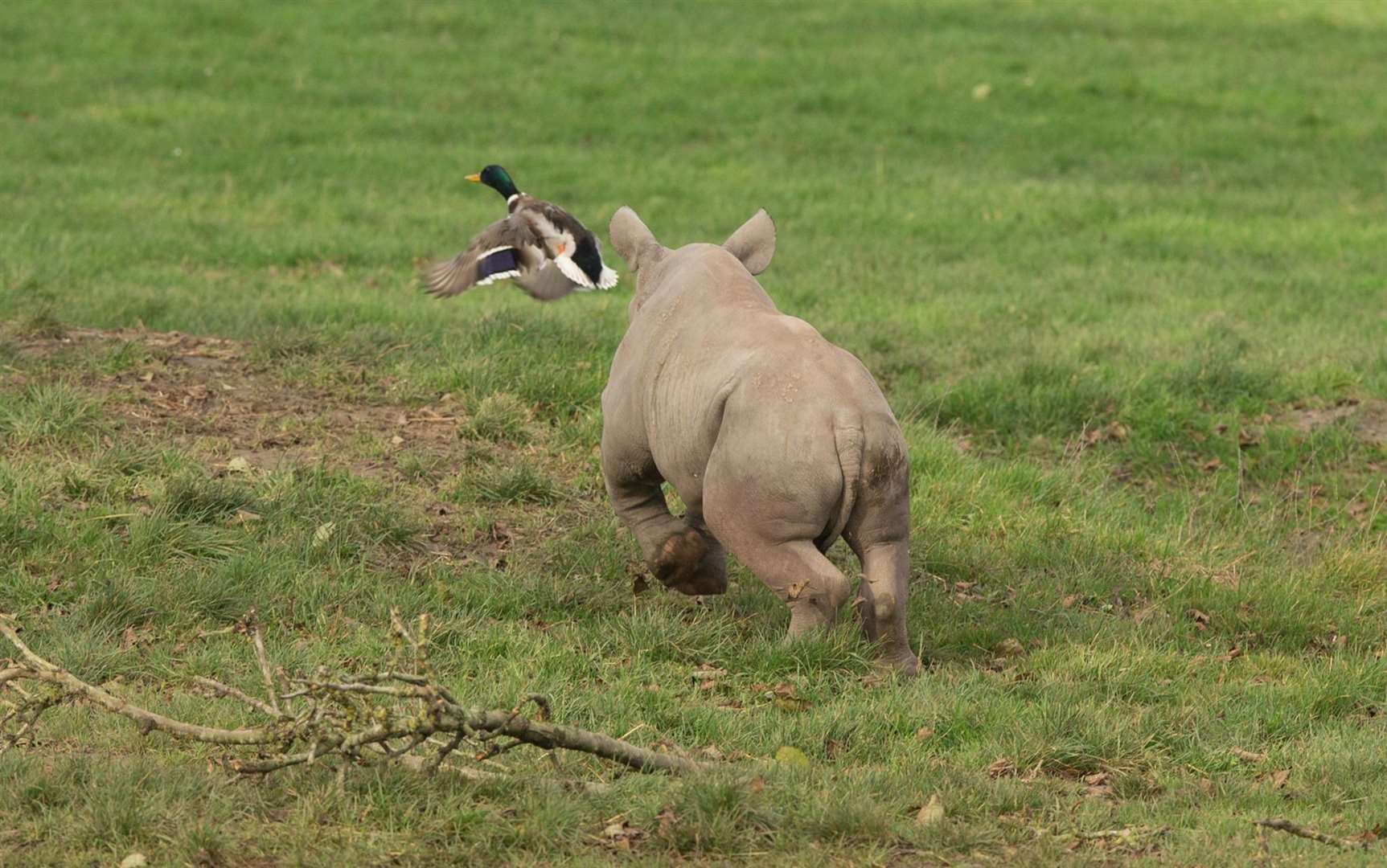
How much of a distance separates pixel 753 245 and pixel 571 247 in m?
0.88

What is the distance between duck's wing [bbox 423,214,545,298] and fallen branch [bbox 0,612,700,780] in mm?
2852

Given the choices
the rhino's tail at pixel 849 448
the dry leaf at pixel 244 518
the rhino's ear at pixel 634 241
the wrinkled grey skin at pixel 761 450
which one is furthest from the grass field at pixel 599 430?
the rhino's ear at pixel 634 241

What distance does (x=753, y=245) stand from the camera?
Answer: 7.57 metres

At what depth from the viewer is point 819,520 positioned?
20.3 feet

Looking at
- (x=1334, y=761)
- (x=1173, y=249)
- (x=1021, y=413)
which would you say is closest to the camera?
(x=1334, y=761)

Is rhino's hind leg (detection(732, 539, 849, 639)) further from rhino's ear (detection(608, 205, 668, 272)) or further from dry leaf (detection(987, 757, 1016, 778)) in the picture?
rhino's ear (detection(608, 205, 668, 272))

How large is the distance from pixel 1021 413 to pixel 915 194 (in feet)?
21.7

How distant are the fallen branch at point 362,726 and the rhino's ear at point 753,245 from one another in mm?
2761

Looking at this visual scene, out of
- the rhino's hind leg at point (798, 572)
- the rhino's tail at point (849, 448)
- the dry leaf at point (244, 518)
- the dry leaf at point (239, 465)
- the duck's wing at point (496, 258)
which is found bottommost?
the dry leaf at point (244, 518)

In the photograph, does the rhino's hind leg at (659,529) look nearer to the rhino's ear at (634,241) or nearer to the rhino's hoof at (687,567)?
the rhino's hoof at (687,567)

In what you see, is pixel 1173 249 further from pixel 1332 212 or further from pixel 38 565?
pixel 38 565

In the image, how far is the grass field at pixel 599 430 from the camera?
525cm

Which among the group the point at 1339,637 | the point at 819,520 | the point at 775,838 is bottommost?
the point at 1339,637

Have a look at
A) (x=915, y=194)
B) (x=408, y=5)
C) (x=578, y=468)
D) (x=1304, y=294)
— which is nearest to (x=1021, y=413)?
(x=578, y=468)
